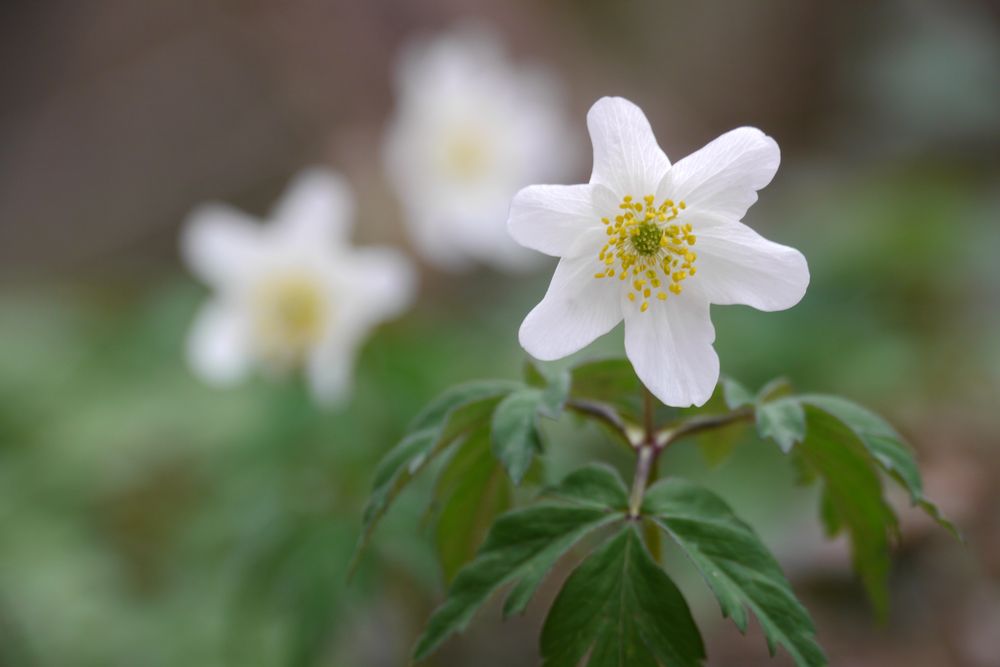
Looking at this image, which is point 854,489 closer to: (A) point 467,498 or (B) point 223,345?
(A) point 467,498

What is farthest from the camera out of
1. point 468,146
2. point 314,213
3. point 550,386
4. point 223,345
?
point 468,146

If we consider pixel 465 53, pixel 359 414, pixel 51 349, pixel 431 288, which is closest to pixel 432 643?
pixel 359 414

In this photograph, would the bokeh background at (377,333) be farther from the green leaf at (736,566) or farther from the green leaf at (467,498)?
the green leaf at (736,566)

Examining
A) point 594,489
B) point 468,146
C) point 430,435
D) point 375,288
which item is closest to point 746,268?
point 594,489

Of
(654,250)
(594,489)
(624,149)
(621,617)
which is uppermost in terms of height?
(624,149)

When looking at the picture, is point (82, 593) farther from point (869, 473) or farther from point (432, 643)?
point (869, 473)

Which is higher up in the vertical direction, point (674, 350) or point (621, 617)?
point (674, 350)
